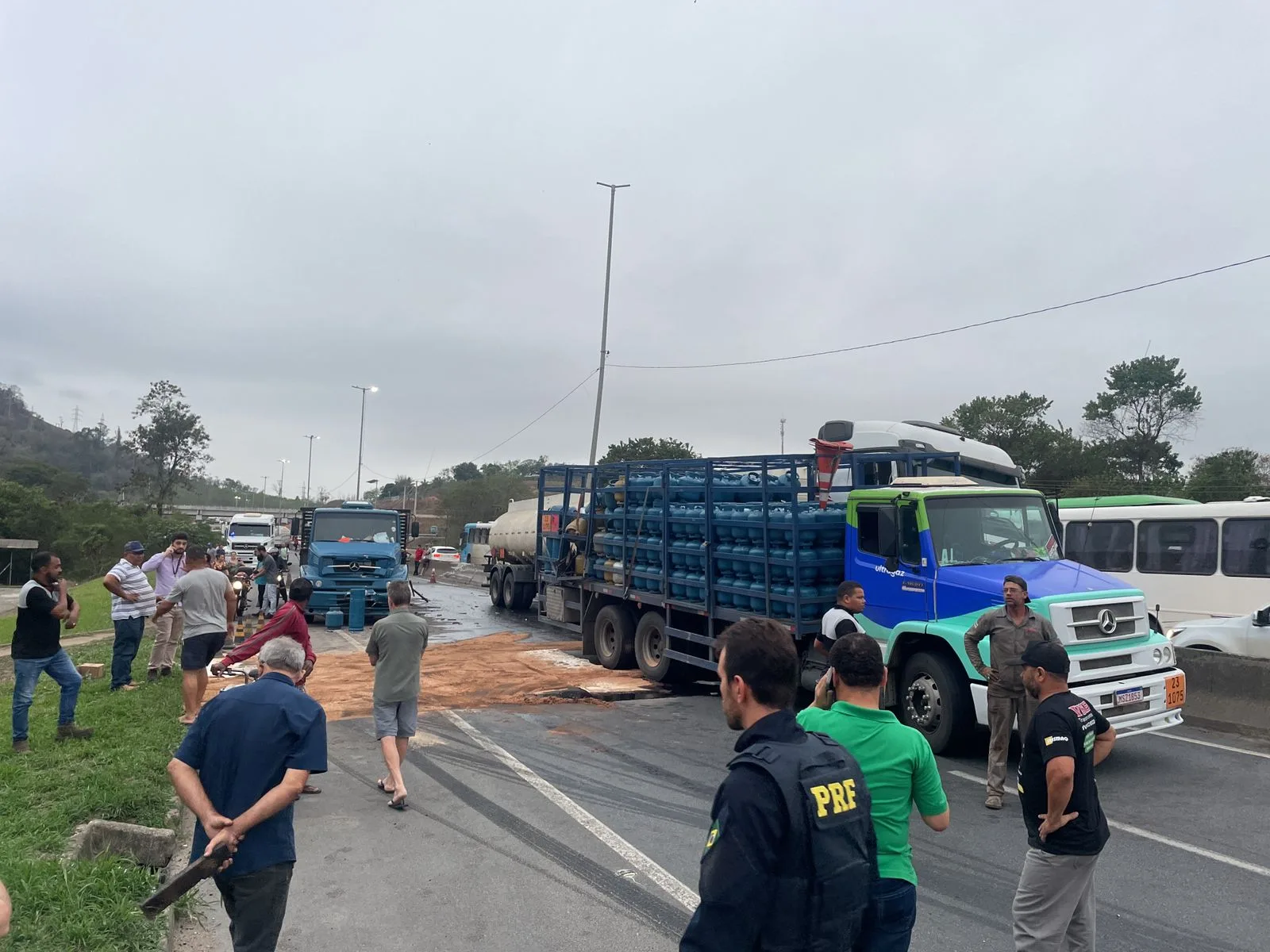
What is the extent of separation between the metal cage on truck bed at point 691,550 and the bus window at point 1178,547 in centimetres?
513

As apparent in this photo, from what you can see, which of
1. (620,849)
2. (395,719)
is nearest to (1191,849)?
(620,849)

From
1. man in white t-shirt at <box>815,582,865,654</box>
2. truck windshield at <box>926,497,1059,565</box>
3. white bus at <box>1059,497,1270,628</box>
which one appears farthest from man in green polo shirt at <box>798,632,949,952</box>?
white bus at <box>1059,497,1270,628</box>

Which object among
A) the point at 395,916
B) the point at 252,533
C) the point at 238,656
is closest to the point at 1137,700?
the point at 395,916

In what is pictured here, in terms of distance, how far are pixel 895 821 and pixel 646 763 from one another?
5.32 meters

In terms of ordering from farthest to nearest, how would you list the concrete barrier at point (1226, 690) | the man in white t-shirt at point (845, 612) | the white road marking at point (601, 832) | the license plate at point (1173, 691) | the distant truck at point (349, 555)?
the distant truck at point (349, 555) < the concrete barrier at point (1226, 690) < the license plate at point (1173, 691) < the man in white t-shirt at point (845, 612) < the white road marking at point (601, 832)

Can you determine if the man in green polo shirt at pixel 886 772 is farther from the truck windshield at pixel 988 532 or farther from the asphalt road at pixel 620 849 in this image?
the truck windshield at pixel 988 532

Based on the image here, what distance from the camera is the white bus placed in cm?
1249

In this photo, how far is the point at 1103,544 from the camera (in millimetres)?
14867

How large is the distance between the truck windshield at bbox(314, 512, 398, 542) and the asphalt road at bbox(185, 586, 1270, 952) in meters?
11.7

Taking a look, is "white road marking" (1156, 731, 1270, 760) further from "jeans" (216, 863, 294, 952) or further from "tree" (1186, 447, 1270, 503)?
"tree" (1186, 447, 1270, 503)

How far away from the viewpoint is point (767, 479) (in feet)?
34.8

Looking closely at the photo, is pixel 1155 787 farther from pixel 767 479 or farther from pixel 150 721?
pixel 150 721

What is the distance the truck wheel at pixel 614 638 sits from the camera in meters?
13.5

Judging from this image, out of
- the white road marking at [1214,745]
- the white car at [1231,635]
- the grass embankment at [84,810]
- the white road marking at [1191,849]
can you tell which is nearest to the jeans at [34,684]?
the grass embankment at [84,810]
